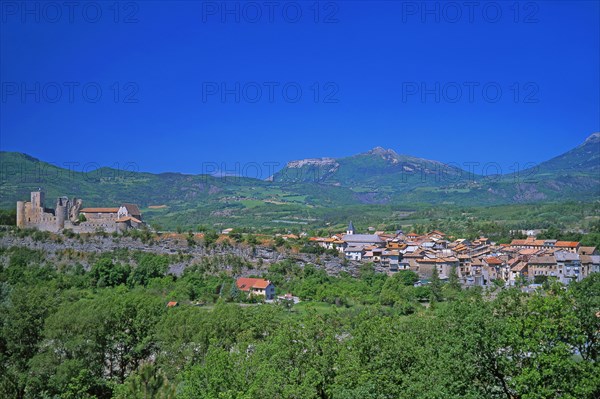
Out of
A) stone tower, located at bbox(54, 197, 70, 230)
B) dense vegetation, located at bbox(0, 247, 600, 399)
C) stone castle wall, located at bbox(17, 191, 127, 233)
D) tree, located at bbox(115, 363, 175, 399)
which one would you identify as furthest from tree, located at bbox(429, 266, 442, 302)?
stone tower, located at bbox(54, 197, 70, 230)

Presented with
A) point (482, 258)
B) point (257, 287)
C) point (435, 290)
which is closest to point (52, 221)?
point (257, 287)

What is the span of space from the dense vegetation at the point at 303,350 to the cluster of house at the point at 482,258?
116ft

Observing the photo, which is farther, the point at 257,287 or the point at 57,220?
the point at 57,220

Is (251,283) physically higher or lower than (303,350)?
lower

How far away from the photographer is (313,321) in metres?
19.4

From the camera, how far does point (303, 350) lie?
58.7ft

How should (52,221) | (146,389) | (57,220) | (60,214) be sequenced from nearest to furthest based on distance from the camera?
(146,389), (52,221), (57,220), (60,214)

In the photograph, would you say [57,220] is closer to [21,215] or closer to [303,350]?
[21,215]

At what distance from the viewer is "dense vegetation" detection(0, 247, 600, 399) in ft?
42.8

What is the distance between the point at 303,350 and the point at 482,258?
48332 mm

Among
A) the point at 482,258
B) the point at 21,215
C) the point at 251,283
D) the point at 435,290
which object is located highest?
the point at 21,215

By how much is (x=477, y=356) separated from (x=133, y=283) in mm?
35875

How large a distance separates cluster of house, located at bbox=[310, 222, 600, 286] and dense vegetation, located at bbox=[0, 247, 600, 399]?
35.5 meters

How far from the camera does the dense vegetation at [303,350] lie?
1305 centimetres
